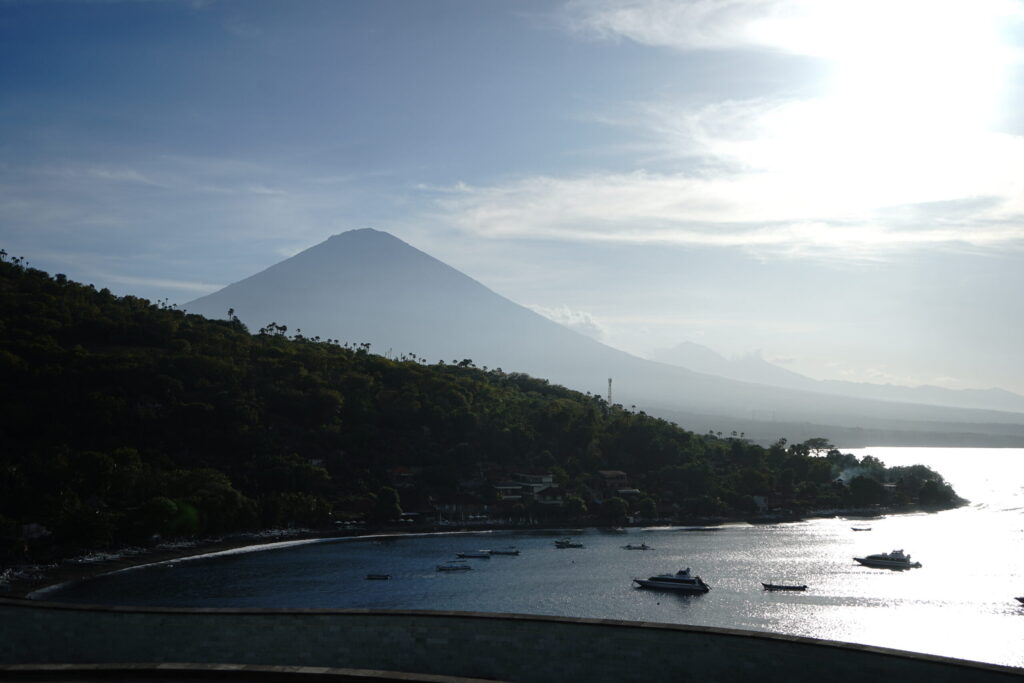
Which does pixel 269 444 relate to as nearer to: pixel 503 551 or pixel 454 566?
pixel 503 551

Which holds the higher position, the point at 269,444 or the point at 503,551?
the point at 269,444

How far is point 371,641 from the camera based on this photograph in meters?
12.2

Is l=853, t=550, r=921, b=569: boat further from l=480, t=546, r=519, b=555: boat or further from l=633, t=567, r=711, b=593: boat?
l=480, t=546, r=519, b=555: boat

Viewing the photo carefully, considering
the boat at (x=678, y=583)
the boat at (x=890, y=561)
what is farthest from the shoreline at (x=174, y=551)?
the boat at (x=678, y=583)

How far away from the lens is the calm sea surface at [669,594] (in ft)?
106

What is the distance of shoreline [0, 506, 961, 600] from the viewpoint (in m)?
35.1

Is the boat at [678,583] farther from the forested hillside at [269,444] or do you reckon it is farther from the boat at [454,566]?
the forested hillside at [269,444]

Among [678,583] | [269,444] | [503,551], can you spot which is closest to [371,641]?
[678,583]

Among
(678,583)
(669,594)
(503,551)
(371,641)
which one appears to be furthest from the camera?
(503,551)

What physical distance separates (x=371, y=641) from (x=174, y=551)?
34254 millimetres

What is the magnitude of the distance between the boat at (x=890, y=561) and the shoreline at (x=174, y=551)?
15860 millimetres

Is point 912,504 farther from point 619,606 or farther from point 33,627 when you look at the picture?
point 33,627

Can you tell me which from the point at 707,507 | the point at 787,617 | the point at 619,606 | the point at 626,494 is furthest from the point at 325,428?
the point at 787,617

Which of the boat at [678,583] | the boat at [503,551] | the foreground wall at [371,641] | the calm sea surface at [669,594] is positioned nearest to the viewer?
the foreground wall at [371,641]
